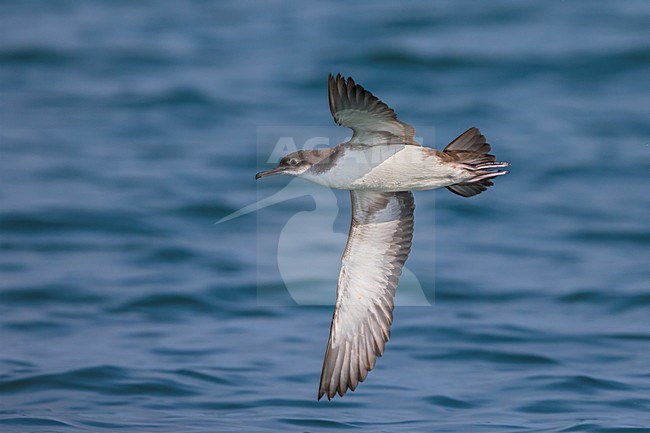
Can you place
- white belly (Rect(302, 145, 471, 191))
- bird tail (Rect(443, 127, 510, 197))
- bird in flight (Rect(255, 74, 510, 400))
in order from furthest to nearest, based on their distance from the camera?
bird tail (Rect(443, 127, 510, 197)), white belly (Rect(302, 145, 471, 191)), bird in flight (Rect(255, 74, 510, 400))

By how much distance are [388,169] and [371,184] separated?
6.8 inches

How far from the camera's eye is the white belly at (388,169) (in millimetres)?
7871

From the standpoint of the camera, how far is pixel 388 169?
7906mm

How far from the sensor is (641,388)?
10.2 meters

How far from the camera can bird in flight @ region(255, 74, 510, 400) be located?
7.62m

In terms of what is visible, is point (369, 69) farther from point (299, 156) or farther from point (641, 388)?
point (299, 156)

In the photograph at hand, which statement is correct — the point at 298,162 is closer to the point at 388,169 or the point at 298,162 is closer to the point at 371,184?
the point at 371,184

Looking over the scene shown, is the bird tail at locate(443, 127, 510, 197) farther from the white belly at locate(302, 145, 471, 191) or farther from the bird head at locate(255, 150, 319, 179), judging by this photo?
the bird head at locate(255, 150, 319, 179)

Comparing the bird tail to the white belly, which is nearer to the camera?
the white belly

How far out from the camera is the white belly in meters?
7.87

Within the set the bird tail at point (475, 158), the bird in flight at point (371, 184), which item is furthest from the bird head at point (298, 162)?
the bird tail at point (475, 158)

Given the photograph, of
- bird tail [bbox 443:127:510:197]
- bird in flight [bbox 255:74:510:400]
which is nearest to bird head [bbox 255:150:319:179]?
bird in flight [bbox 255:74:510:400]

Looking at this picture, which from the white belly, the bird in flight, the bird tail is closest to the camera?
the bird in flight

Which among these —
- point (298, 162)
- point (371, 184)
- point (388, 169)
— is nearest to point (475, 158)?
point (388, 169)
